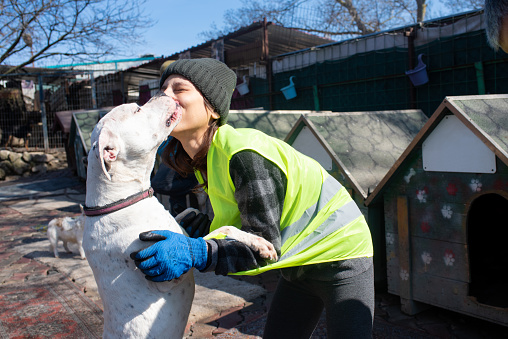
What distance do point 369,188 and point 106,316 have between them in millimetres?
2509

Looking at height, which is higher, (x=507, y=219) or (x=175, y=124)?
(x=175, y=124)

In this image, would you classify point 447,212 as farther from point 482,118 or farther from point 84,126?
point 84,126

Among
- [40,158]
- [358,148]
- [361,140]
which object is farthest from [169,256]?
[40,158]

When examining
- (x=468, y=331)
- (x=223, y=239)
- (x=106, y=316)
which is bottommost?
(x=468, y=331)

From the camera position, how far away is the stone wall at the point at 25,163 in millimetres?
13586

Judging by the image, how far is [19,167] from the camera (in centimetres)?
1360

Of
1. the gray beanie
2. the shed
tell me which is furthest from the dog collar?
the shed

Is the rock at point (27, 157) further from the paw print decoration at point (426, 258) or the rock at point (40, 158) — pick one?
the paw print decoration at point (426, 258)

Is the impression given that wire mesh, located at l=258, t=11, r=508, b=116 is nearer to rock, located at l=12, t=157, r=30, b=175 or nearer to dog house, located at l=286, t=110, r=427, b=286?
dog house, located at l=286, t=110, r=427, b=286

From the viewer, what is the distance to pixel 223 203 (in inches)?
62.1

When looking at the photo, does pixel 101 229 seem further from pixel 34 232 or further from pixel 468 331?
pixel 34 232

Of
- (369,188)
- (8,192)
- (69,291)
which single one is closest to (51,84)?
(8,192)

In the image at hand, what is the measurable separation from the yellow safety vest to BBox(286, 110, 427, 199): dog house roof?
1.87 m

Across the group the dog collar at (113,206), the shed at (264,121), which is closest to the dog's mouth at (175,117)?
the dog collar at (113,206)
